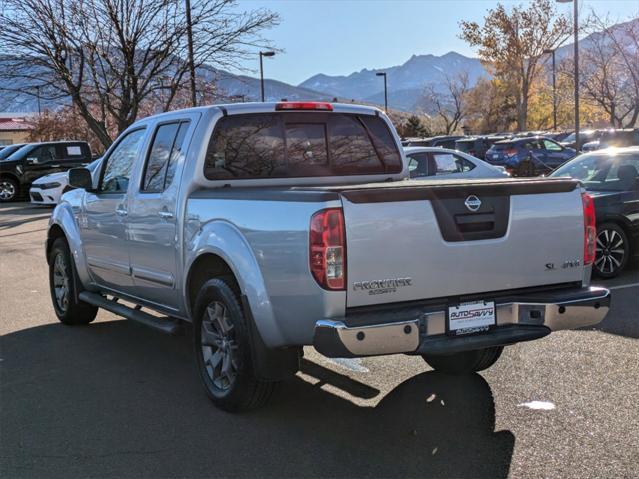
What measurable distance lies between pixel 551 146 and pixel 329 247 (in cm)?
2703

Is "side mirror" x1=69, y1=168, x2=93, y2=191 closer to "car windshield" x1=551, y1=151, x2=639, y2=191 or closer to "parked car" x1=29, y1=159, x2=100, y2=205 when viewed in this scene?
"car windshield" x1=551, y1=151, x2=639, y2=191

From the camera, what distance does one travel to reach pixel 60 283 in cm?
738

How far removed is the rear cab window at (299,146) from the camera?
5191 mm

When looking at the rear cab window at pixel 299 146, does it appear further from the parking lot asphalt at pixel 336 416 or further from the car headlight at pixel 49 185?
the car headlight at pixel 49 185

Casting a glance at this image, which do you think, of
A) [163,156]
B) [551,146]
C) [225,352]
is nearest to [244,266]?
[225,352]

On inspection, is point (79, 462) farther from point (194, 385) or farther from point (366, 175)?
point (366, 175)

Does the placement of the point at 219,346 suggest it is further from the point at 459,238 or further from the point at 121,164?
the point at 121,164

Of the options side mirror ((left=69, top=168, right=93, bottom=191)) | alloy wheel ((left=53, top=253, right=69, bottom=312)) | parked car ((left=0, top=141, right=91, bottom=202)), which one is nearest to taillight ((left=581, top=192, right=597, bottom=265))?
side mirror ((left=69, top=168, right=93, bottom=191))

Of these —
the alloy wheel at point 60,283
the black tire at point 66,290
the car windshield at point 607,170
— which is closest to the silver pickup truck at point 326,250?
the black tire at point 66,290

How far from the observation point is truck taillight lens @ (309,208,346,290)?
3701 millimetres

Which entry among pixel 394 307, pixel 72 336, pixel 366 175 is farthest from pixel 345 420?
pixel 72 336

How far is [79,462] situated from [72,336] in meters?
3.11

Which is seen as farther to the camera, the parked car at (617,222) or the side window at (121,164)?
the parked car at (617,222)

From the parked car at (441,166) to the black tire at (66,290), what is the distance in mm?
7752
